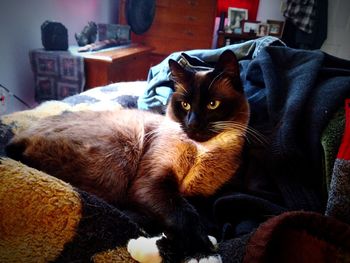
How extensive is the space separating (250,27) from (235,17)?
0.22 m

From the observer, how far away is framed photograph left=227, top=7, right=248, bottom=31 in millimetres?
3312

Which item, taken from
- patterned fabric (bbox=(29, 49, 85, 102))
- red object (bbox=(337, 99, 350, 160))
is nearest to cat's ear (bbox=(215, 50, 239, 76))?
red object (bbox=(337, 99, 350, 160))

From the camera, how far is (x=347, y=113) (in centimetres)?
71

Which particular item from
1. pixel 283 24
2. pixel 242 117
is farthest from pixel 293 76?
pixel 283 24

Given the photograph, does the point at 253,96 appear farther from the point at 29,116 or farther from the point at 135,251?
the point at 29,116

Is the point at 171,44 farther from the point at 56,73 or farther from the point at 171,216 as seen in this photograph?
the point at 171,216

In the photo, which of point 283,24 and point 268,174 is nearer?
point 268,174

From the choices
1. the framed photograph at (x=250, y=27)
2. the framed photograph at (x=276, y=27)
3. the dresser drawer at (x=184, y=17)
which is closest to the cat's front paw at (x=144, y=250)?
the dresser drawer at (x=184, y=17)

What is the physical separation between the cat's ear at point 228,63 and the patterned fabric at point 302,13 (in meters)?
2.51

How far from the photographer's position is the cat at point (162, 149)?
775 mm

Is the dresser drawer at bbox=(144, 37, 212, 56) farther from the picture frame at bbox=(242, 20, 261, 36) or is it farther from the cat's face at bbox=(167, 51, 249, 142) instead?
the cat's face at bbox=(167, 51, 249, 142)

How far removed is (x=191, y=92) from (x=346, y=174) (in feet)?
1.69

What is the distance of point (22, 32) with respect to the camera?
2.09m

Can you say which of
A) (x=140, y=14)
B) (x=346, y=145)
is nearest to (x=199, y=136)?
(x=346, y=145)
